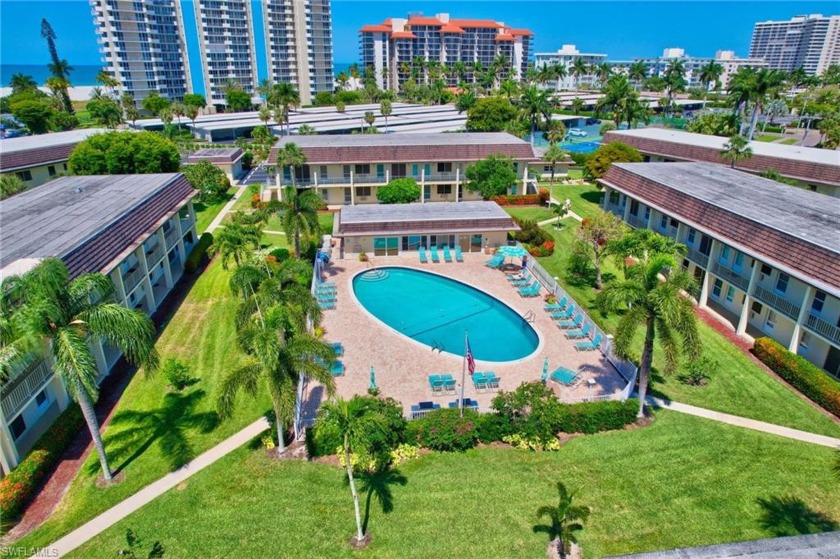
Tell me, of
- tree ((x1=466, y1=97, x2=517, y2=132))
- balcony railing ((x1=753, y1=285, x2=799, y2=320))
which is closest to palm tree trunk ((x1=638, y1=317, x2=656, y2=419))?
balcony railing ((x1=753, y1=285, x2=799, y2=320))

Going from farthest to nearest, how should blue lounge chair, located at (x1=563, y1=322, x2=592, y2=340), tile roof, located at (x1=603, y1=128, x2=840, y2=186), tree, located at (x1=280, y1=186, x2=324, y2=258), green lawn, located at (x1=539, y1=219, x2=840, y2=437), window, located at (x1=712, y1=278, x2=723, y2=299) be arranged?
tile roof, located at (x1=603, y1=128, x2=840, y2=186) → tree, located at (x1=280, y1=186, x2=324, y2=258) → window, located at (x1=712, y1=278, x2=723, y2=299) → blue lounge chair, located at (x1=563, y1=322, x2=592, y2=340) → green lawn, located at (x1=539, y1=219, x2=840, y2=437)

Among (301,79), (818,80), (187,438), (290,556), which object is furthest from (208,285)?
(818,80)

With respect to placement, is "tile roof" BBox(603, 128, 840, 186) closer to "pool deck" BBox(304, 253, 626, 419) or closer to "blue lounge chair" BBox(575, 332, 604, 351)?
"pool deck" BBox(304, 253, 626, 419)

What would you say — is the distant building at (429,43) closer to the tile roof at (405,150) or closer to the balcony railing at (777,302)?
the tile roof at (405,150)

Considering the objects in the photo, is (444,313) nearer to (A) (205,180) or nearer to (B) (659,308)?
(B) (659,308)

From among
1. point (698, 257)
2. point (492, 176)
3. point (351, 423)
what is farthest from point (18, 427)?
point (492, 176)

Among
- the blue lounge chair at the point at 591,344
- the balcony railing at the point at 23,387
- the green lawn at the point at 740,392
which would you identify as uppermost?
the balcony railing at the point at 23,387

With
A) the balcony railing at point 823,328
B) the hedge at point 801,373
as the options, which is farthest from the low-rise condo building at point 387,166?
the balcony railing at point 823,328
